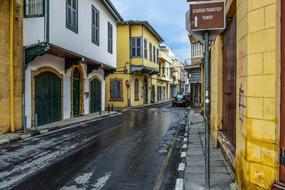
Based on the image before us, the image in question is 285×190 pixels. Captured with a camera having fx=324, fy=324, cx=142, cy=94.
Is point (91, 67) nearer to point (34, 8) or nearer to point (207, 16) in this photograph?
point (34, 8)

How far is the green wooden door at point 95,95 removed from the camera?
24500 millimetres

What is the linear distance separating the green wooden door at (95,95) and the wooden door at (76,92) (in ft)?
8.11

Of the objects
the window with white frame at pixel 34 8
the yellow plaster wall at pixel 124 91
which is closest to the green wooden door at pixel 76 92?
the window with white frame at pixel 34 8

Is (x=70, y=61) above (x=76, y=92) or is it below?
above

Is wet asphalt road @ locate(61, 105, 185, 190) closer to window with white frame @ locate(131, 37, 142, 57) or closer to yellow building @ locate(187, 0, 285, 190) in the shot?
yellow building @ locate(187, 0, 285, 190)

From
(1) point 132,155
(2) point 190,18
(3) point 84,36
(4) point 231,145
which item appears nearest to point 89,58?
(3) point 84,36

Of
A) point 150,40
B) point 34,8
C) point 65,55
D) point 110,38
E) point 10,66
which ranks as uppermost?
point 150,40

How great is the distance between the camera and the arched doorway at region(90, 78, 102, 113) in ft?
79.8

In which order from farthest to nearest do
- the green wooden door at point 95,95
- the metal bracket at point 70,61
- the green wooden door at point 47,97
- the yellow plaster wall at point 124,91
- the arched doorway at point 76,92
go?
the yellow plaster wall at point 124,91, the green wooden door at point 95,95, the arched doorway at point 76,92, the metal bracket at point 70,61, the green wooden door at point 47,97

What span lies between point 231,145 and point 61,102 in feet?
42.9

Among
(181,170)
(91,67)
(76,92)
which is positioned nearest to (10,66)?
(76,92)

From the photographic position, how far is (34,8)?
14.8m

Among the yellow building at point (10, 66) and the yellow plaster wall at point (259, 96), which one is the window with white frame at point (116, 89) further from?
the yellow plaster wall at point (259, 96)

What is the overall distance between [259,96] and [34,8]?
12.8 m
